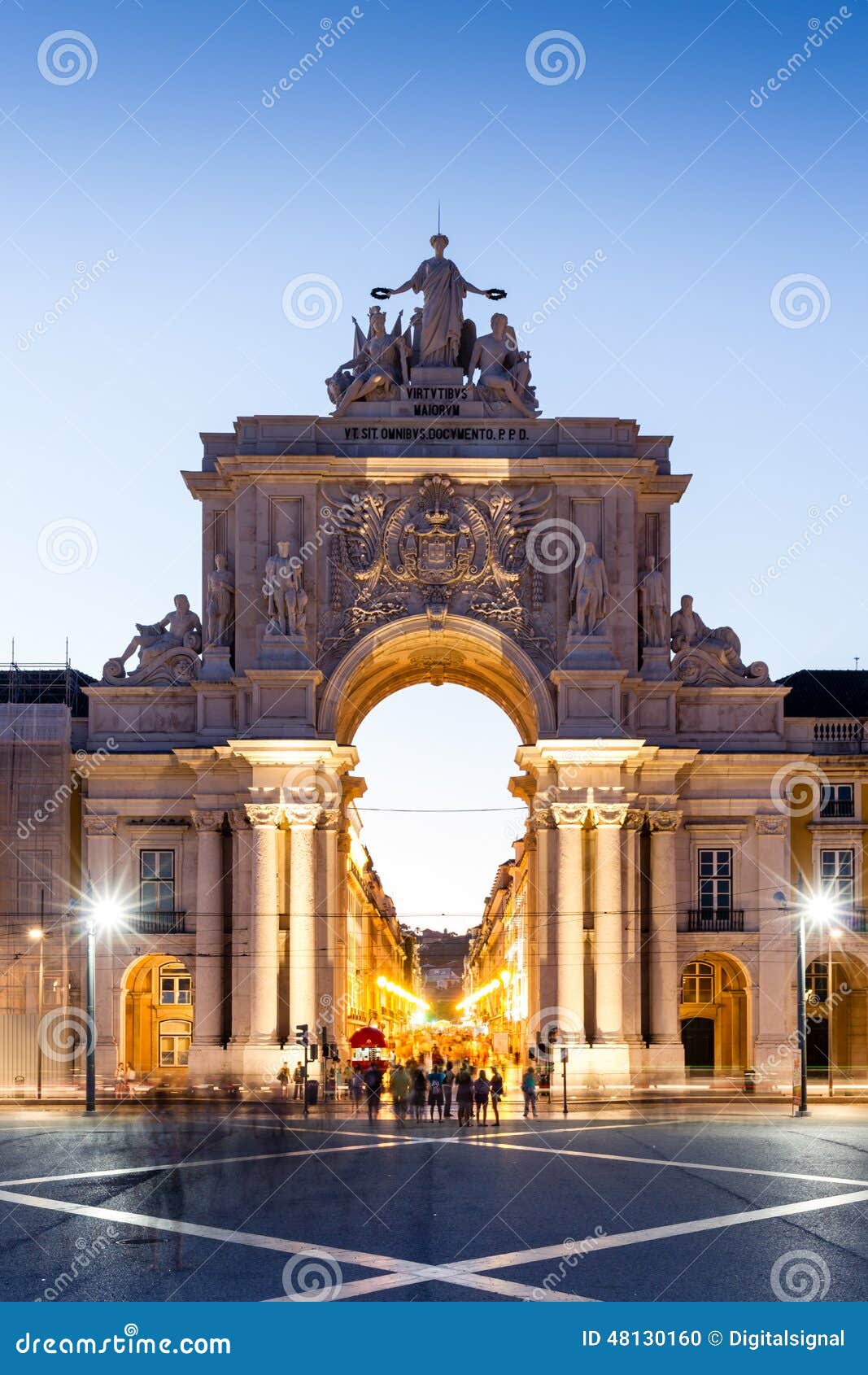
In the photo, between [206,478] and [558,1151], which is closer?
[558,1151]

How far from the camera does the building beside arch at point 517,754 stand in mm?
57594

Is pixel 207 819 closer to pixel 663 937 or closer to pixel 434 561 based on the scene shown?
pixel 434 561

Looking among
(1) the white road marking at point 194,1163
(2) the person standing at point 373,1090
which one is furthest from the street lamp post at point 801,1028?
(1) the white road marking at point 194,1163

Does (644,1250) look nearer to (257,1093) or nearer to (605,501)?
(257,1093)

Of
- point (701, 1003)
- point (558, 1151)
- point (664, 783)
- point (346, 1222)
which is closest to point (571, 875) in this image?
point (664, 783)

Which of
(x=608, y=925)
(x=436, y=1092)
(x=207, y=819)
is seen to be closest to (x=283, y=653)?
(x=207, y=819)

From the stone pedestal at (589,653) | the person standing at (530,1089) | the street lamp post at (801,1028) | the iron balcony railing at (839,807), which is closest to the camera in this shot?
the street lamp post at (801,1028)

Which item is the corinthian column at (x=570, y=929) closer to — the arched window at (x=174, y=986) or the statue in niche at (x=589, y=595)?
the statue in niche at (x=589, y=595)

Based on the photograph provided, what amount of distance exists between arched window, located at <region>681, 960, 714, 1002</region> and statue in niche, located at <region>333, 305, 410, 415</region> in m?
23.3

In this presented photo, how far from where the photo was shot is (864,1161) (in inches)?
1246

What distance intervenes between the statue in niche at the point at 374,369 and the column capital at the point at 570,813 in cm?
1554

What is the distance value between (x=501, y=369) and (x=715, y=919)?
66.3ft

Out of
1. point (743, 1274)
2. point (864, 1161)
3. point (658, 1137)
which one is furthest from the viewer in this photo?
point (658, 1137)

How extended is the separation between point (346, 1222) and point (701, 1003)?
42641mm
